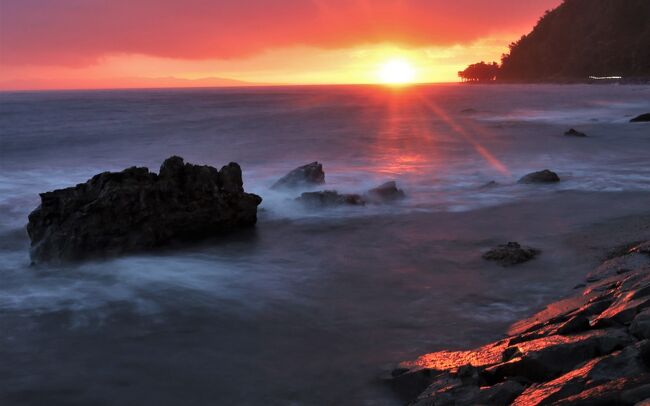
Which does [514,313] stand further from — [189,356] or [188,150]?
[188,150]

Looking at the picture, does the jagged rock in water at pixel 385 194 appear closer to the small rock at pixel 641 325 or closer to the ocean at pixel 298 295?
the ocean at pixel 298 295

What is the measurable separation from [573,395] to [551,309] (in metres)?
3.58

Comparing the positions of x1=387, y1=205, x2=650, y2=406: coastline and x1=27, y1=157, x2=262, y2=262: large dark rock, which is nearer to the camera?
x1=387, y1=205, x2=650, y2=406: coastline

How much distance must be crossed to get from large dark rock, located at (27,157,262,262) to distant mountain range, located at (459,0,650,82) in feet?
430

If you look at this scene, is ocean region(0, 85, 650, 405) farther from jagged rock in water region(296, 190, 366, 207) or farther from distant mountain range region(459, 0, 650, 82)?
distant mountain range region(459, 0, 650, 82)

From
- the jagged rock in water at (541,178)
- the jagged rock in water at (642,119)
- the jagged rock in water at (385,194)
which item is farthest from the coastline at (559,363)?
the jagged rock in water at (642,119)

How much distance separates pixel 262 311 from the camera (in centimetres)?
845

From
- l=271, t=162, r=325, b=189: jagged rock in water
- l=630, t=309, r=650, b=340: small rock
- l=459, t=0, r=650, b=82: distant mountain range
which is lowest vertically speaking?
l=271, t=162, r=325, b=189: jagged rock in water

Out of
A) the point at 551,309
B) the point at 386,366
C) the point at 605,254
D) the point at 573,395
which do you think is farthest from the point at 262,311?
the point at 605,254

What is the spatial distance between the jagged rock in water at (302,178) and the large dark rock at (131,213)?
493cm

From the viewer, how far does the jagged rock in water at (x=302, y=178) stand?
690 inches

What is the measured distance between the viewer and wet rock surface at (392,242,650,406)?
3928mm

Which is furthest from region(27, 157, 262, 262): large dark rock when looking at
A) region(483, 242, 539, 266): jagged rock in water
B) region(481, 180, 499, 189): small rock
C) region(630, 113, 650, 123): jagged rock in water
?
region(630, 113, 650, 123): jagged rock in water

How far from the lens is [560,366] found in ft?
15.0
